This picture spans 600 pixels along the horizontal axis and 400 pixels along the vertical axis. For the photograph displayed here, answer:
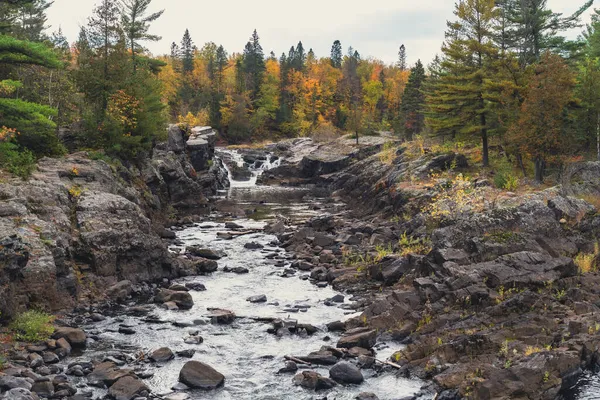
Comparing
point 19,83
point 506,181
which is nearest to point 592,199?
point 506,181

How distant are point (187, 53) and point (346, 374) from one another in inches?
4821

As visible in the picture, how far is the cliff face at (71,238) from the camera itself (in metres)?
16.7

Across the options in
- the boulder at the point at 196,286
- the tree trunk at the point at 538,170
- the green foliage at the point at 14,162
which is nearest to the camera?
the boulder at the point at 196,286

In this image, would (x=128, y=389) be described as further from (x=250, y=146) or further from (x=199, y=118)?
(x=199, y=118)

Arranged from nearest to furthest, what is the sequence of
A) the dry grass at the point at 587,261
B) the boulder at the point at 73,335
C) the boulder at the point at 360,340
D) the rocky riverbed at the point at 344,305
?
the rocky riverbed at the point at 344,305, the boulder at the point at 73,335, the boulder at the point at 360,340, the dry grass at the point at 587,261

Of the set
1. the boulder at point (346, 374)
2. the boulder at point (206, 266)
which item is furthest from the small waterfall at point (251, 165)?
the boulder at point (346, 374)

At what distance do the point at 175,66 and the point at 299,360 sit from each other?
12151 centimetres

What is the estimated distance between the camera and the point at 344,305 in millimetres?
19875

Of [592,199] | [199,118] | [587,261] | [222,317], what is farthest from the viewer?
[199,118]

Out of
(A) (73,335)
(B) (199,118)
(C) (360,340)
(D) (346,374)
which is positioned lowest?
(D) (346,374)

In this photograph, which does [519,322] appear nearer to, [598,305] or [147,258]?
[598,305]

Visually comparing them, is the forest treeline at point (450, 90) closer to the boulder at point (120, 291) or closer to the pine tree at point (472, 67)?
the pine tree at point (472, 67)

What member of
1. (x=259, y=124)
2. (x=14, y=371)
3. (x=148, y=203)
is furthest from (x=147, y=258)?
(x=259, y=124)

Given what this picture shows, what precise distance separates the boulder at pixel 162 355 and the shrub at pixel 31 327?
3.56 meters
